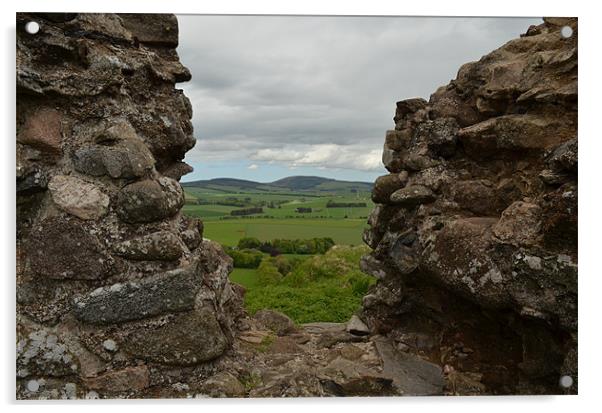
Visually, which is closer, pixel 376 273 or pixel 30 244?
pixel 30 244

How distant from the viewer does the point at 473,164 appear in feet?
23.7

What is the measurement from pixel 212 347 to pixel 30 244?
99.3 inches

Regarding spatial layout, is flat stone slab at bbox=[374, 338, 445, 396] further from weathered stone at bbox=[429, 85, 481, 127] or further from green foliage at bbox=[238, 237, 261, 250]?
→ green foliage at bbox=[238, 237, 261, 250]

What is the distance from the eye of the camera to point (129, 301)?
5.45 meters

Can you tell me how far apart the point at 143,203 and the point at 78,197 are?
777mm

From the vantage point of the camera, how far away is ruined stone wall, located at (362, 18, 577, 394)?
18.2 feet

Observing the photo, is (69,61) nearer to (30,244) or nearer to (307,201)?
(30,244)

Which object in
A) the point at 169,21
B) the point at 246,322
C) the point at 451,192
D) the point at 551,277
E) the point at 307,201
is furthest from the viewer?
the point at 307,201

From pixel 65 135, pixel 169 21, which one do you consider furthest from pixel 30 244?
pixel 169 21

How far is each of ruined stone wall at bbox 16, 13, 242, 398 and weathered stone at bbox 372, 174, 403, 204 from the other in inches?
148

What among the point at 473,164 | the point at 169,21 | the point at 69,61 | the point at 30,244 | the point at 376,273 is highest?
the point at 169,21

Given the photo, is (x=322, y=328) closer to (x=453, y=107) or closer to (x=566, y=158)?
(x=453, y=107)

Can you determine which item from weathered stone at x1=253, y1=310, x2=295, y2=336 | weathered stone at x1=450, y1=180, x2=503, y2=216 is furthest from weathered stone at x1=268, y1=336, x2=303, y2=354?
weathered stone at x1=450, y1=180, x2=503, y2=216

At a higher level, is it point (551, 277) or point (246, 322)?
point (551, 277)
